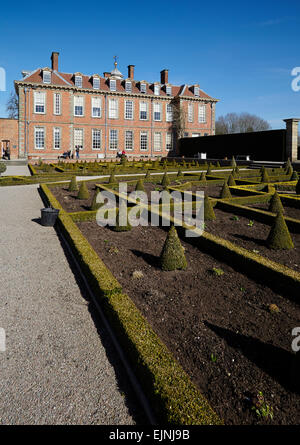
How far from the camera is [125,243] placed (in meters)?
7.96

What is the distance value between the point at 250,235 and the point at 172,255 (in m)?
2.92

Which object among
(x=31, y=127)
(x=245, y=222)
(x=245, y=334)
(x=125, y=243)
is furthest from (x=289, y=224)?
(x=31, y=127)

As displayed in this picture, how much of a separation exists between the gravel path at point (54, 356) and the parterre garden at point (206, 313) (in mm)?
299

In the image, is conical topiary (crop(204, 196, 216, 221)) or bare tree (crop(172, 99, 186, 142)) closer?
conical topiary (crop(204, 196, 216, 221))

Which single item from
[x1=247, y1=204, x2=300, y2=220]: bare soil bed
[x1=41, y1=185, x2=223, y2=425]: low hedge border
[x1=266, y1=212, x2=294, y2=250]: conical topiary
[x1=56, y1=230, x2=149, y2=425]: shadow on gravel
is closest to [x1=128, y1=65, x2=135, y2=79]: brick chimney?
[x1=247, y1=204, x2=300, y2=220]: bare soil bed

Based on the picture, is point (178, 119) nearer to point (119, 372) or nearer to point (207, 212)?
point (207, 212)

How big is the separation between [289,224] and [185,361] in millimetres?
6102

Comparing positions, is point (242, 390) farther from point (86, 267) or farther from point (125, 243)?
point (125, 243)

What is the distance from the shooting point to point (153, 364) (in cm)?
350

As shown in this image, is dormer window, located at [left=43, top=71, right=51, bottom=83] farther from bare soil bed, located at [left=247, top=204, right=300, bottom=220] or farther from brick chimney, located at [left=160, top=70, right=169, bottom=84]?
bare soil bed, located at [left=247, top=204, right=300, bottom=220]

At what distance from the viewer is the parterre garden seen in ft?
10.4

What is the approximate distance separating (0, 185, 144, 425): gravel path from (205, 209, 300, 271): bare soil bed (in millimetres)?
3695

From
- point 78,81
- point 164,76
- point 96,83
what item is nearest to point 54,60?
point 78,81

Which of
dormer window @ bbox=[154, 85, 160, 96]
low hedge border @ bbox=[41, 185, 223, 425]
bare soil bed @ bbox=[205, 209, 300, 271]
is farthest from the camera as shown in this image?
dormer window @ bbox=[154, 85, 160, 96]
